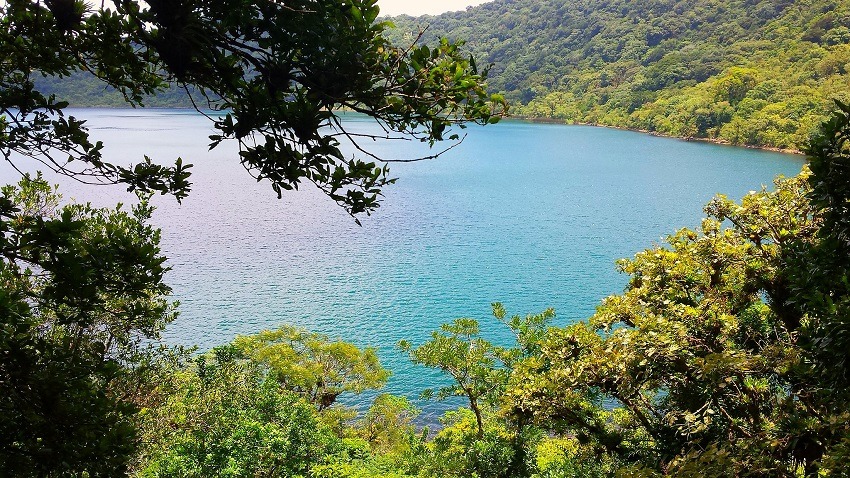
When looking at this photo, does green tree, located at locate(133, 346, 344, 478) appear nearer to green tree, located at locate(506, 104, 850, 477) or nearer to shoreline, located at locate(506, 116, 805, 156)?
green tree, located at locate(506, 104, 850, 477)

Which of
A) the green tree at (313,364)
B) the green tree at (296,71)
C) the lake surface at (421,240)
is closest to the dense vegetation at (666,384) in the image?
the green tree at (313,364)

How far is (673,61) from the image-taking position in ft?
346

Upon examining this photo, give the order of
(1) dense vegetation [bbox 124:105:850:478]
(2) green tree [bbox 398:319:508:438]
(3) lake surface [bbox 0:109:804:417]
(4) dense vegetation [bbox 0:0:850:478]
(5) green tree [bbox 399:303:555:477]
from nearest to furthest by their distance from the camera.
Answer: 1. (4) dense vegetation [bbox 0:0:850:478]
2. (1) dense vegetation [bbox 124:105:850:478]
3. (5) green tree [bbox 399:303:555:477]
4. (2) green tree [bbox 398:319:508:438]
5. (3) lake surface [bbox 0:109:804:417]

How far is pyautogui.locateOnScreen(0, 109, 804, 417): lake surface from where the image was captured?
23.1 metres

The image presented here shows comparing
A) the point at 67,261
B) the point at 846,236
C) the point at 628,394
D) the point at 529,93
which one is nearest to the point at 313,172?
the point at 67,261

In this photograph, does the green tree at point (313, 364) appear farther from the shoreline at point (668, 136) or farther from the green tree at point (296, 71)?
the shoreline at point (668, 136)

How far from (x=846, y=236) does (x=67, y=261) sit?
4.95m

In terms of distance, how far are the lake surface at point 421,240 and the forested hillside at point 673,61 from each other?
1482cm

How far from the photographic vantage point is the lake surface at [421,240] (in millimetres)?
23109

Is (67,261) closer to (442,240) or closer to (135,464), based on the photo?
(135,464)

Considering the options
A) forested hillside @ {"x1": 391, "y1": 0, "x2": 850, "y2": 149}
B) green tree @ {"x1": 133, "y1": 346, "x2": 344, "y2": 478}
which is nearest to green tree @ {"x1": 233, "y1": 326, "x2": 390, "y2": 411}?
green tree @ {"x1": 133, "y1": 346, "x2": 344, "y2": 478}

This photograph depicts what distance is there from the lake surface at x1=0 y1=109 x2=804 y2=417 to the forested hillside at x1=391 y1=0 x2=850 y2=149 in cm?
1482

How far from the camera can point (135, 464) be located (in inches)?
359

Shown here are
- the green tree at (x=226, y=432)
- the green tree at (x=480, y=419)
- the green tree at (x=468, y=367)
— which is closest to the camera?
the green tree at (x=226, y=432)
